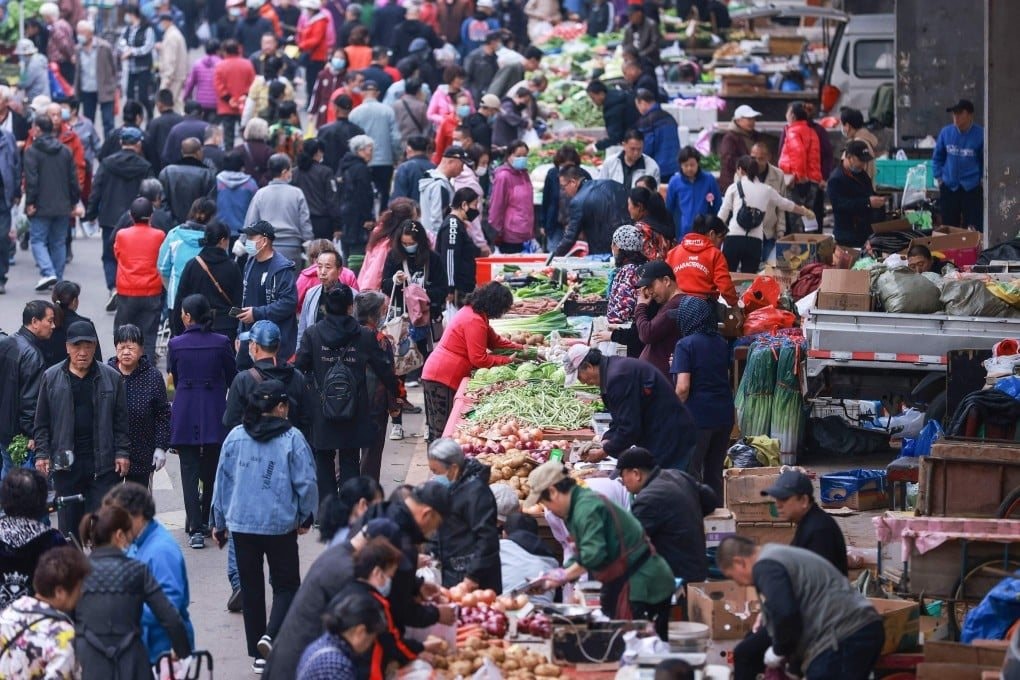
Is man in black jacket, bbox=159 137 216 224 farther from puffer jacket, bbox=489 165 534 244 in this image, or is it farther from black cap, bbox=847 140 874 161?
black cap, bbox=847 140 874 161

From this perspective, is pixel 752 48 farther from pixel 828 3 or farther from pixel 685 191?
pixel 685 191

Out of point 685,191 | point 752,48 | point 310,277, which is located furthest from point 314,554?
point 752,48

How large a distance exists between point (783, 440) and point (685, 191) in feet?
14.5

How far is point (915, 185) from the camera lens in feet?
67.4

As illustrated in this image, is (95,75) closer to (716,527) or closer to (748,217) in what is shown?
(748,217)

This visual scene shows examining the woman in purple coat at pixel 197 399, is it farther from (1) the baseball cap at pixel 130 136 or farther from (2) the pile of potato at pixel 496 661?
(1) the baseball cap at pixel 130 136

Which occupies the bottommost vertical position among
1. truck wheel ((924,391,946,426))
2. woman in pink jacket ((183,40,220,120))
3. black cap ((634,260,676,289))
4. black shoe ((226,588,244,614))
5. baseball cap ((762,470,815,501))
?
black shoe ((226,588,244,614))

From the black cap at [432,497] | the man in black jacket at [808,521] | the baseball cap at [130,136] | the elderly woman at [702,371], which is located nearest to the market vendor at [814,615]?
the man in black jacket at [808,521]

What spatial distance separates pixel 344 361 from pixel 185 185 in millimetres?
5782

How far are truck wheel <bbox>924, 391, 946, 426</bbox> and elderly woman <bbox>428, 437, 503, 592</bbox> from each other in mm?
4442

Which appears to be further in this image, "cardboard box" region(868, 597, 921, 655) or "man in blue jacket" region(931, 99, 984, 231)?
"man in blue jacket" region(931, 99, 984, 231)

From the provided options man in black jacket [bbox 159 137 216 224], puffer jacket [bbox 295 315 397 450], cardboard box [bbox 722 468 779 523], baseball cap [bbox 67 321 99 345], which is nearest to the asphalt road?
puffer jacket [bbox 295 315 397 450]

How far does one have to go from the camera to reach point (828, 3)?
33125 millimetres

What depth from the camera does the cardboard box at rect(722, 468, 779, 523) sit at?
11211mm
